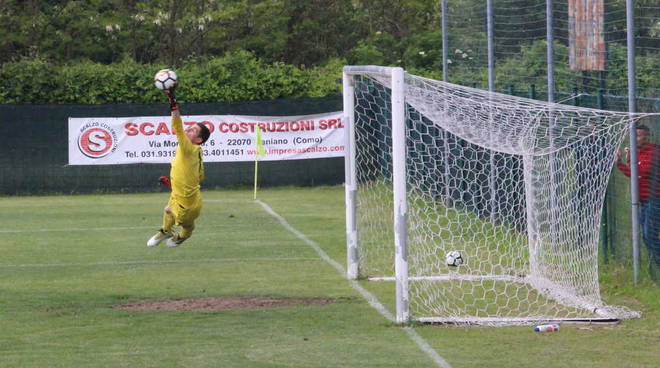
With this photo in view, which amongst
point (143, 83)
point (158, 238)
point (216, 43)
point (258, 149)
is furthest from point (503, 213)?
point (216, 43)

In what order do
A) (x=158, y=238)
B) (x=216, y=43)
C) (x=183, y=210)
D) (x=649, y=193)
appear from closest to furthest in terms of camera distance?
1. (x=649, y=193)
2. (x=183, y=210)
3. (x=158, y=238)
4. (x=216, y=43)

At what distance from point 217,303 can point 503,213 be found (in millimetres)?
3581

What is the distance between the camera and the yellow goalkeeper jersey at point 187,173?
1302 centimetres

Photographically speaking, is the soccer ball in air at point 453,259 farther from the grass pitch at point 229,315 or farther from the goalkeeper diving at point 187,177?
the goalkeeper diving at point 187,177

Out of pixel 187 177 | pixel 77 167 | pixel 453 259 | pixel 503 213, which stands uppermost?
pixel 77 167

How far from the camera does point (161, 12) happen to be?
37250mm

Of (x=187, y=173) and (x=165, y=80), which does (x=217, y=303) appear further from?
(x=165, y=80)

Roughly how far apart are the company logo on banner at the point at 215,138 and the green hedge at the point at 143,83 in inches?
68.1

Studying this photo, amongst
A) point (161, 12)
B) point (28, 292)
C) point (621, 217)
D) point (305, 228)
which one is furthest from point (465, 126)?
point (161, 12)

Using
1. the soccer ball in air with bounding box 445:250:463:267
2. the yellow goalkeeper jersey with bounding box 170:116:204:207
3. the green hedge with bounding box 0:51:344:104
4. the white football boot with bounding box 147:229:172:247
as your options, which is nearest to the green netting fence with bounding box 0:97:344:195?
the green hedge with bounding box 0:51:344:104

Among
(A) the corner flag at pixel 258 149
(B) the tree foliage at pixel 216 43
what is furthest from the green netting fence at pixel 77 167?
(B) the tree foliage at pixel 216 43

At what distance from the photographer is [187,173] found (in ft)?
43.0

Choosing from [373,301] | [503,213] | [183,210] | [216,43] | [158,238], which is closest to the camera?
[373,301]

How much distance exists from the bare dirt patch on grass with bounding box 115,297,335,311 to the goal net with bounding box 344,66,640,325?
1.32 meters
